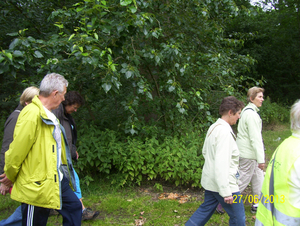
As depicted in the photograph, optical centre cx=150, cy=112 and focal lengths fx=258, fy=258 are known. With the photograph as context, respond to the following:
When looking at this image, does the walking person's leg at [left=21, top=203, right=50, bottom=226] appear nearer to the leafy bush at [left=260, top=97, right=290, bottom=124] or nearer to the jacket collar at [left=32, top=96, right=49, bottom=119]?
the jacket collar at [left=32, top=96, right=49, bottom=119]

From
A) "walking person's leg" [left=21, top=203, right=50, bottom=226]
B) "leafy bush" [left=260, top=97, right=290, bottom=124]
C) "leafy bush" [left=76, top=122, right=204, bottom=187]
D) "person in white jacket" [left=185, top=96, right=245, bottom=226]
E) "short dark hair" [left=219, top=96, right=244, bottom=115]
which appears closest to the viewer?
"walking person's leg" [left=21, top=203, right=50, bottom=226]

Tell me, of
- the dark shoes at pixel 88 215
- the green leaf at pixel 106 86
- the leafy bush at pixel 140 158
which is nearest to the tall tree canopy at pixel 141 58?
the leafy bush at pixel 140 158

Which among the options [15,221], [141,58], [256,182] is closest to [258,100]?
[256,182]

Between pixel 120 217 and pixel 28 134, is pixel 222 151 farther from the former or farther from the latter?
pixel 120 217

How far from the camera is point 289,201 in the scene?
1.67 metres

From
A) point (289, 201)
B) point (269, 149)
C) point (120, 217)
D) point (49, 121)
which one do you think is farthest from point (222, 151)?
point (269, 149)

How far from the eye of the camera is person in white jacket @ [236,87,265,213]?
3.78m

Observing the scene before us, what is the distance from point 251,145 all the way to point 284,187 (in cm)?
222

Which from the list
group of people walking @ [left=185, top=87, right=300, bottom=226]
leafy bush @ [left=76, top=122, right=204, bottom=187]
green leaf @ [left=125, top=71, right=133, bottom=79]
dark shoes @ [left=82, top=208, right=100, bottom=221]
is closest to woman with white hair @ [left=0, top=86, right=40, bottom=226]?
dark shoes @ [left=82, top=208, right=100, bottom=221]

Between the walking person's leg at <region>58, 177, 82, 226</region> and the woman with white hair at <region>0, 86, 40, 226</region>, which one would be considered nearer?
the walking person's leg at <region>58, 177, 82, 226</region>

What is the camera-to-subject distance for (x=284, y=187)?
171cm

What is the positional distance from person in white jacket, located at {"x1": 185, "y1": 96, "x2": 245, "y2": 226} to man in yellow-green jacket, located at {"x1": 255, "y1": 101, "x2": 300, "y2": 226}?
719 millimetres

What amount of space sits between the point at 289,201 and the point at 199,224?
1.45 meters

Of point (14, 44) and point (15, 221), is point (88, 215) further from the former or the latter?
point (14, 44)
